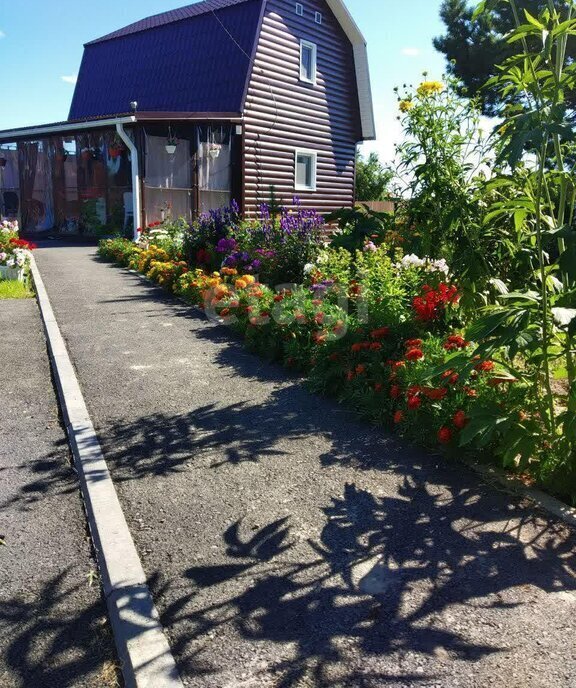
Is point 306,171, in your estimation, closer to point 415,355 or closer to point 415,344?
point 415,344

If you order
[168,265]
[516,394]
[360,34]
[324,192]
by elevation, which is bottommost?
[516,394]

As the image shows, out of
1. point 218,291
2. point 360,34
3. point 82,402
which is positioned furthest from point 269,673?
point 360,34

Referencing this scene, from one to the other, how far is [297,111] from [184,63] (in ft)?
12.7

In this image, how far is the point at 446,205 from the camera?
4059 mm

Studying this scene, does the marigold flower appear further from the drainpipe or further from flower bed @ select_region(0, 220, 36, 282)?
the drainpipe

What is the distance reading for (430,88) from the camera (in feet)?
13.8

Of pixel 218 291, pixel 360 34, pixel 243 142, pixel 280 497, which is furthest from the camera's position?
pixel 360 34

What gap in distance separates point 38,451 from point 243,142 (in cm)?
1456

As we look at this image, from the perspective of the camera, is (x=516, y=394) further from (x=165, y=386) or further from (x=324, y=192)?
(x=324, y=192)

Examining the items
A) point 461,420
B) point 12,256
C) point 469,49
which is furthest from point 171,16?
point 461,420

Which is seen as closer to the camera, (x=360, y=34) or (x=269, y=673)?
(x=269, y=673)

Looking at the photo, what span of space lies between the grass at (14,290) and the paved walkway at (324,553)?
5.38m

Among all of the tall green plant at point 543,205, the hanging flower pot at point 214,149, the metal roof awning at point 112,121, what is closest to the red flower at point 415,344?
the tall green plant at point 543,205

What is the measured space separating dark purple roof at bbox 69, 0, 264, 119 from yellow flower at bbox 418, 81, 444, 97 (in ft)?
44.7
